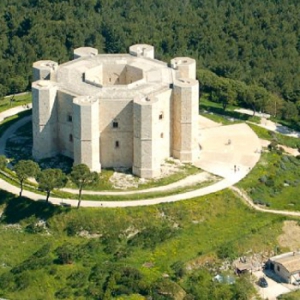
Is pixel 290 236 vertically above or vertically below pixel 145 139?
below

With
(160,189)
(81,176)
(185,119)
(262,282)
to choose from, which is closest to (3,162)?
(81,176)

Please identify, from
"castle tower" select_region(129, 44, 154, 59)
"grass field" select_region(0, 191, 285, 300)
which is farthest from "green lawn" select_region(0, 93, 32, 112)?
"grass field" select_region(0, 191, 285, 300)

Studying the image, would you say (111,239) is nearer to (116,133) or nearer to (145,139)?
(145,139)

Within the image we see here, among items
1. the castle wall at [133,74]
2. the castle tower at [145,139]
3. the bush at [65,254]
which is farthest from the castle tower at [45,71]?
the bush at [65,254]

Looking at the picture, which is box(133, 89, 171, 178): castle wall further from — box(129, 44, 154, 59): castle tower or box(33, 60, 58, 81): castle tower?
box(33, 60, 58, 81): castle tower

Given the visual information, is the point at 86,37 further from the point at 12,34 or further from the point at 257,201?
the point at 257,201

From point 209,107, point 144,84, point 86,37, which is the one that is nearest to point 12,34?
point 86,37

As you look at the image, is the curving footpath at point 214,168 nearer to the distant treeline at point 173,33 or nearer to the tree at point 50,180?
the tree at point 50,180
